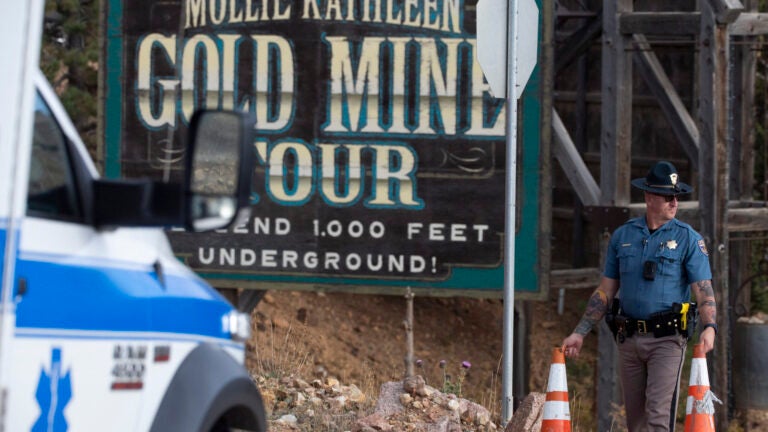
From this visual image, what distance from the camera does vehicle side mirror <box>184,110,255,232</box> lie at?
376cm

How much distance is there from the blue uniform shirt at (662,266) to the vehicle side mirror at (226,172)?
4.16 m

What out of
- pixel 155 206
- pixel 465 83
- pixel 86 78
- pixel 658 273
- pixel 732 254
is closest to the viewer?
pixel 155 206

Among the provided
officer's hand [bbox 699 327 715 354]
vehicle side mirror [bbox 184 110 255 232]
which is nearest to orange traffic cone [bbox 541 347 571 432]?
officer's hand [bbox 699 327 715 354]

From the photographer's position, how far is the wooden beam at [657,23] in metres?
11.7

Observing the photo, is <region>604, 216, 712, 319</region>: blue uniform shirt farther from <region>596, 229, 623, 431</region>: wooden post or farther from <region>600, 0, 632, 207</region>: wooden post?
<region>596, 229, 623, 431</region>: wooden post

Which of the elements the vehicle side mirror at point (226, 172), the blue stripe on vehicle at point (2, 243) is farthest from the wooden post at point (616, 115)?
the blue stripe on vehicle at point (2, 243)

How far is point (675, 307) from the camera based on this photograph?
24.9ft

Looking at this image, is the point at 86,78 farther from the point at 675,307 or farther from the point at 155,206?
the point at 155,206

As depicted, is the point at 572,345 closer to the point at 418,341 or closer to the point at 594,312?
the point at 594,312

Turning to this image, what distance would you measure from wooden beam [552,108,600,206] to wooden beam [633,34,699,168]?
161 centimetres

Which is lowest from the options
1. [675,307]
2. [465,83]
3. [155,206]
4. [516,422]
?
[516,422]

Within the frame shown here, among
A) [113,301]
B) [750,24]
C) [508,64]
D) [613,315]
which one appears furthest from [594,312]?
[750,24]

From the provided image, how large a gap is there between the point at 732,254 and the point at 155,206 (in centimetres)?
1222

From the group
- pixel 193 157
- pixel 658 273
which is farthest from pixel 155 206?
pixel 658 273
